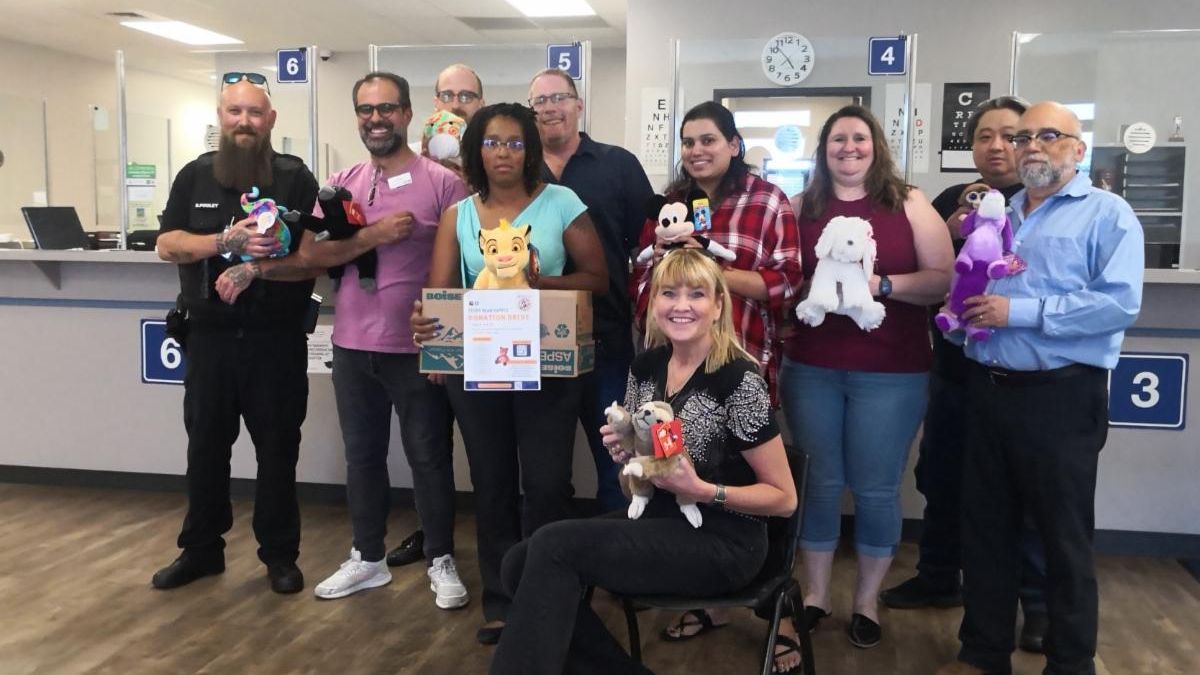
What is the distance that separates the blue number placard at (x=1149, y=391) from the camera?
3.44 meters

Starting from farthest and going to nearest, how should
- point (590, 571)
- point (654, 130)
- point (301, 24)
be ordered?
1. point (301, 24)
2. point (654, 130)
3. point (590, 571)

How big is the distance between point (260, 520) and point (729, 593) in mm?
1816

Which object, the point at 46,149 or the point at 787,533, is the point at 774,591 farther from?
the point at 46,149

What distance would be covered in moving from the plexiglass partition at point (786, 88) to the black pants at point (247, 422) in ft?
13.9

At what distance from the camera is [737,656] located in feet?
8.80

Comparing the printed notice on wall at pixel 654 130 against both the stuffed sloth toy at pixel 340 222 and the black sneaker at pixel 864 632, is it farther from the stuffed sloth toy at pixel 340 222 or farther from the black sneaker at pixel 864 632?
the black sneaker at pixel 864 632

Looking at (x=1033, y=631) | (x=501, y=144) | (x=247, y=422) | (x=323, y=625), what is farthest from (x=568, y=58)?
(x=1033, y=631)

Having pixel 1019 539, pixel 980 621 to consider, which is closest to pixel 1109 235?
pixel 1019 539

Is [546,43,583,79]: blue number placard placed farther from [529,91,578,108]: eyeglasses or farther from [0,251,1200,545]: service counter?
[0,251,1200,545]: service counter

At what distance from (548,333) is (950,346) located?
52.9 inches

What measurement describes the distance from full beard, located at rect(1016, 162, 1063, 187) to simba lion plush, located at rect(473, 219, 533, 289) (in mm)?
1235

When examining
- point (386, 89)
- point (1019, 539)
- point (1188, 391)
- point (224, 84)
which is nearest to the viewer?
point (1019, 539)

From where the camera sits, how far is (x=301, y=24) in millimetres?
9078

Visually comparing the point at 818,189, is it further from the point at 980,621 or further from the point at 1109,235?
the point at 980,621
